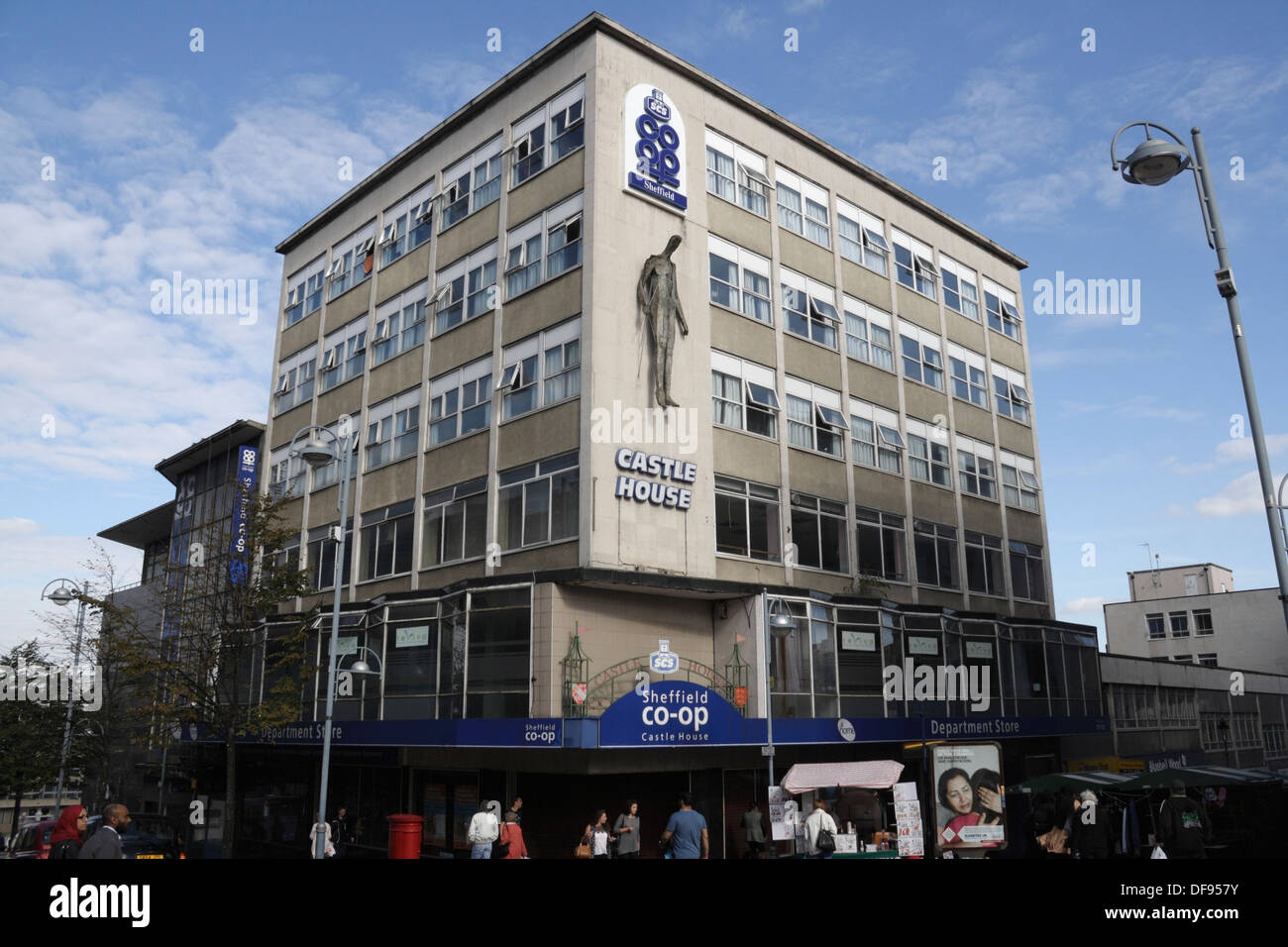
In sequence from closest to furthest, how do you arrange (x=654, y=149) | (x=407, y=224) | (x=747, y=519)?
1. (x=747, y=519)
2. (x=654, y=149)
3. (x=407, y=224)

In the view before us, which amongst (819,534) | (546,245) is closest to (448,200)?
(546,245)

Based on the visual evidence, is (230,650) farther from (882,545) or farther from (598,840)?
(882,545)

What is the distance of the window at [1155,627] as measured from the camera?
254 feet

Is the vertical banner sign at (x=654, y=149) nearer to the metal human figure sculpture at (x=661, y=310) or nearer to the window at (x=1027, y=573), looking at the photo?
the metal human figure sculpture at (x=661, y=310)

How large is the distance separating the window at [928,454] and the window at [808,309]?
188 inches

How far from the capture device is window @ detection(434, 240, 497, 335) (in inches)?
1142

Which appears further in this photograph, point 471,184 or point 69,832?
point 471,184

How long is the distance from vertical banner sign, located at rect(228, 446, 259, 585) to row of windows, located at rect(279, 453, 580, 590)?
3226mm

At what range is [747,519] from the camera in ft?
88.0

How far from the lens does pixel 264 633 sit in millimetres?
32094

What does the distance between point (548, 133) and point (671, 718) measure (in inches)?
650

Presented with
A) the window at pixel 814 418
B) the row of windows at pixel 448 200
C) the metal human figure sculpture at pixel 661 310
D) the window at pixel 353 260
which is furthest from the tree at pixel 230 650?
the window at pixel 814 418
